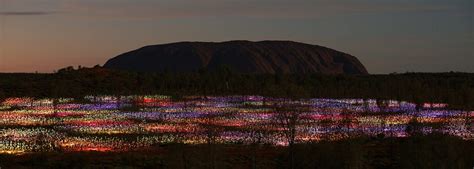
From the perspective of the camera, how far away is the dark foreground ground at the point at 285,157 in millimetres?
20469

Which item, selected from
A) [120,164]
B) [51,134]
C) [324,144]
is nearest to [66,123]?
[51,134]

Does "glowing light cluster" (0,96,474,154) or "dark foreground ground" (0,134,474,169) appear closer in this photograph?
"dark foreground ground" (0,134,474,169)

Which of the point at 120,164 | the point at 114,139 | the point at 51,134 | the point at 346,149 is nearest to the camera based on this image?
the point at 346,149

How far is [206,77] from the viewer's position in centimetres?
9262

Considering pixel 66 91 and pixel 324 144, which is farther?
pixel 66 91

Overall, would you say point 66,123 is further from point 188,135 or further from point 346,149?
point 346,149

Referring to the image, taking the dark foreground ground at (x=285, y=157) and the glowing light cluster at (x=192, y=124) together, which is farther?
the glowing light cluster at (x=192, y=124)

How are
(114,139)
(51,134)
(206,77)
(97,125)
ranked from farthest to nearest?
(206,77) → (97,125) → (51,134) → (114,139)

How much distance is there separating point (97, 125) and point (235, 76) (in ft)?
193

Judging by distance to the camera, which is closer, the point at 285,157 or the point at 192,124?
the point at 285,157

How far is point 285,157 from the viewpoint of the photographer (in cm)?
2567

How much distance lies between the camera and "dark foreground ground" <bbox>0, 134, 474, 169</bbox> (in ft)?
67.2

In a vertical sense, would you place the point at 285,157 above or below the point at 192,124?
below

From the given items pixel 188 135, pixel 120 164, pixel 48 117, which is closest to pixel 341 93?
pixel 48 117
